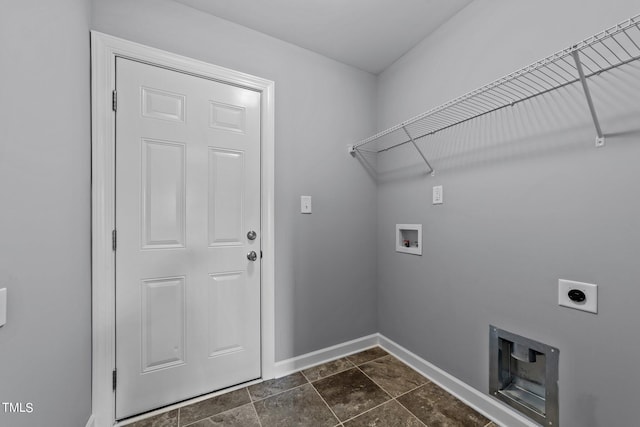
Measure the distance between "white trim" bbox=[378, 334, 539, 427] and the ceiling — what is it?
2.27 metres

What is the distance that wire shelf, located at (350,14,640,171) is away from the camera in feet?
2.94

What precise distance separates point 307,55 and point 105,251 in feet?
5.99

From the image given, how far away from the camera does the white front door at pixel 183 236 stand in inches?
55.1

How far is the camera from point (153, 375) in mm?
1448

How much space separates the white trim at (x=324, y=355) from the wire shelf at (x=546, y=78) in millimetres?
1507

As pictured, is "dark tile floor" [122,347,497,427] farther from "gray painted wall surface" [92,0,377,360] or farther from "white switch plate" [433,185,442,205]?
"white switch plate" [433,185,442,205]

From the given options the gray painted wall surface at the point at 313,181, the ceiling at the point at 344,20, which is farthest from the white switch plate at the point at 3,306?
the ceiling at the point at 344,20

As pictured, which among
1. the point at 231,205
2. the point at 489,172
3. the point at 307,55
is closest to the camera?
the point at 489,172

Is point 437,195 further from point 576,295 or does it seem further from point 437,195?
point 576,295

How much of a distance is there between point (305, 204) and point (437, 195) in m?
0.91

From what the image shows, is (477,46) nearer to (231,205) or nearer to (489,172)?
(489,172)

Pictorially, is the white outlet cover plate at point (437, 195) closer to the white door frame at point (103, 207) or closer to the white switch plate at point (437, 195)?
the white switch plate at point (437, 195)

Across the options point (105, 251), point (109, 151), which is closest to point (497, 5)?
point (109, 151)

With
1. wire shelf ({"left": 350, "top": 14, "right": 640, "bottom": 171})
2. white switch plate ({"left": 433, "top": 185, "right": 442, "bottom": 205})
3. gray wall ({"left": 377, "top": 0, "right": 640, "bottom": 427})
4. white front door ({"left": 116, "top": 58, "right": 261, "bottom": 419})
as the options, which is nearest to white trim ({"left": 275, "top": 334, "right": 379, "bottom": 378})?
white front door ({"left": 116, "top": 58, "right": 261, "bottom": 419})
